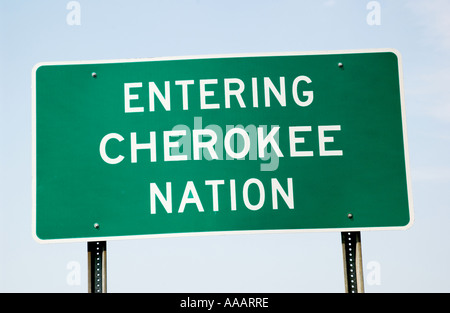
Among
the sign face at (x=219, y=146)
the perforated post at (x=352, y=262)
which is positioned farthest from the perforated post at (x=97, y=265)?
the perforated post at (x=352, y=262)

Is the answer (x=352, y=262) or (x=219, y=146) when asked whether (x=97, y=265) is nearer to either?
(x=219, y=146)

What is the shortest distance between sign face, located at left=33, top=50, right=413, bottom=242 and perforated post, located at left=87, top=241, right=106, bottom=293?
0.11 metres

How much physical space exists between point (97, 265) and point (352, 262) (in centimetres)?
178

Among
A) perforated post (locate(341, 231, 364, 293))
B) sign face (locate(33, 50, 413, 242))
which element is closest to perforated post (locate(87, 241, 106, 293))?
sign face (locate(33, 50, 413, 242))

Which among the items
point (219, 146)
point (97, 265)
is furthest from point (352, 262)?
point (97, 265)

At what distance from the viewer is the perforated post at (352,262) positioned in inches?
136

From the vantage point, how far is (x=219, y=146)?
11.6 ft

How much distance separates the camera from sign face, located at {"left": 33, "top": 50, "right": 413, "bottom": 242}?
3457 millimetres

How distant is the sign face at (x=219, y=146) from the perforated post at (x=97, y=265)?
0.35ft

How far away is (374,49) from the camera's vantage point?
367cm

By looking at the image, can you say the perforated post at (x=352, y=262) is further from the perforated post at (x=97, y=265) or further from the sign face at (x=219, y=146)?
the perforated post at (x=97, y=265)

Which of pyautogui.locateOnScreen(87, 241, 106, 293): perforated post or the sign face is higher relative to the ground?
the sign face

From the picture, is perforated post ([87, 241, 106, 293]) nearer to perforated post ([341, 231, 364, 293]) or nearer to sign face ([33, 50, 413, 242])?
sign face ([33, 50, 413, 242])
